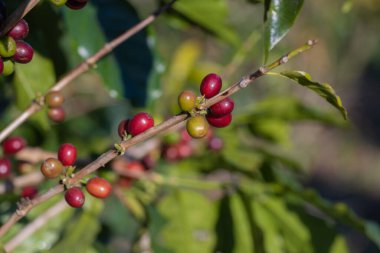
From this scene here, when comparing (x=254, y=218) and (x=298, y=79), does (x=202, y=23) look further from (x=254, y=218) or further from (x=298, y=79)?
(x=298, y=79)

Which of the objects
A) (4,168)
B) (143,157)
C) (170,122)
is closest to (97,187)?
(170,122)

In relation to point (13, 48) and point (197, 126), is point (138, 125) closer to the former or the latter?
point (197, 126)

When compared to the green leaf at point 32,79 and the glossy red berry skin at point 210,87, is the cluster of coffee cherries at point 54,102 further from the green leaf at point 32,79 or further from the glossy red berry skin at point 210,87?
the glossy red berry skin at point 210,87

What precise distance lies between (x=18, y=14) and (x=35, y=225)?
1.90 ft

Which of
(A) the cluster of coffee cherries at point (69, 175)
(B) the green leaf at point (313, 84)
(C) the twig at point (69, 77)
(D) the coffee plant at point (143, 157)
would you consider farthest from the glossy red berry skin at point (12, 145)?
(B) the green leaf at point (313, 84)

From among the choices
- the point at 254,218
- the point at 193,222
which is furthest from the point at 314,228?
the point at 193,222

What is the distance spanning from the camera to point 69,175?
77 cm

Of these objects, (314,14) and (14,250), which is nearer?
(14,250)

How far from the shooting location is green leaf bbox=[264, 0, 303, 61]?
0.85m

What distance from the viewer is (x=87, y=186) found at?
30.9 inches

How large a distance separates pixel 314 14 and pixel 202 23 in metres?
3.72

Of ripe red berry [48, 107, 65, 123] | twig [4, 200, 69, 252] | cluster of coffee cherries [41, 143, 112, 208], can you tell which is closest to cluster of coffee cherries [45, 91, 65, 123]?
ripe red berry [48, 107, 65, 123]

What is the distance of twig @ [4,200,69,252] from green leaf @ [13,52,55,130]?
220mm

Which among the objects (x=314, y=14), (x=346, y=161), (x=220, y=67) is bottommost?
(x=220, y=67)
